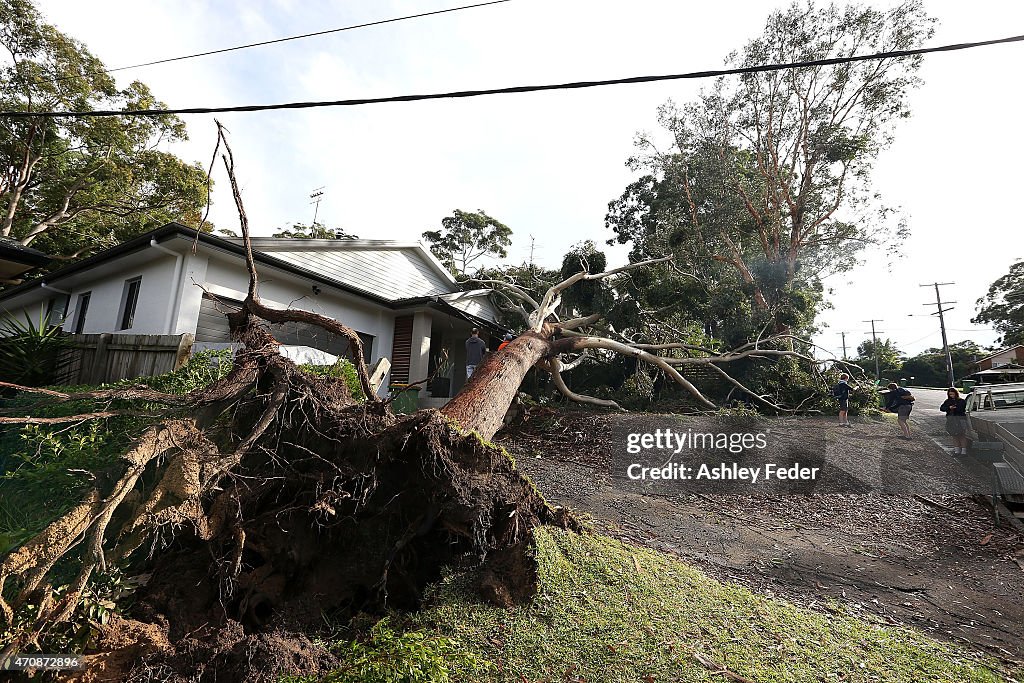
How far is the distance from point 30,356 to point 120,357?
66.3 inches

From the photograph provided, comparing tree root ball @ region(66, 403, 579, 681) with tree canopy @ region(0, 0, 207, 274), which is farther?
tree canopy @ region(0, 0, 207, 274)

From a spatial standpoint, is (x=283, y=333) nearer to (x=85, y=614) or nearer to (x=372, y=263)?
(x=372, y=263)

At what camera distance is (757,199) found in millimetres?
19953

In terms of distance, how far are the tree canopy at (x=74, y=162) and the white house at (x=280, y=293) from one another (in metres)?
4.80

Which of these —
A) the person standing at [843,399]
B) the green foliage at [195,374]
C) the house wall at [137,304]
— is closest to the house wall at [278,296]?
the house wall at [137,304]

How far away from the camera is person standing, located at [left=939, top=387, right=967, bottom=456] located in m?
10.3

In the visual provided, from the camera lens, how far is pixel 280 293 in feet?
35.6

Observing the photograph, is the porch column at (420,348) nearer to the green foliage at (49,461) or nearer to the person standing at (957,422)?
the green foliage at (49,461)

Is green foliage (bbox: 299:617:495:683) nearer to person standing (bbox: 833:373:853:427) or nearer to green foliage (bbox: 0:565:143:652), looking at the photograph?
green foliage (bbox: 0:565:143:652)

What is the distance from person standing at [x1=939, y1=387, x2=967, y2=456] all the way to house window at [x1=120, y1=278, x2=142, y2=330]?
59.7 feet

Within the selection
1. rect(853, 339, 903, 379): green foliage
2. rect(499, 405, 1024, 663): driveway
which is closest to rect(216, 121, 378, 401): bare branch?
rect(499, 405, 1024, 663): driveway

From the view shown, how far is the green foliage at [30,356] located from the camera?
7.02 metres

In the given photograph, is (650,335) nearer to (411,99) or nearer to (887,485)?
(887,485)

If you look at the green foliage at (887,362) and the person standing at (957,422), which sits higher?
the green foliage at (887,362)
